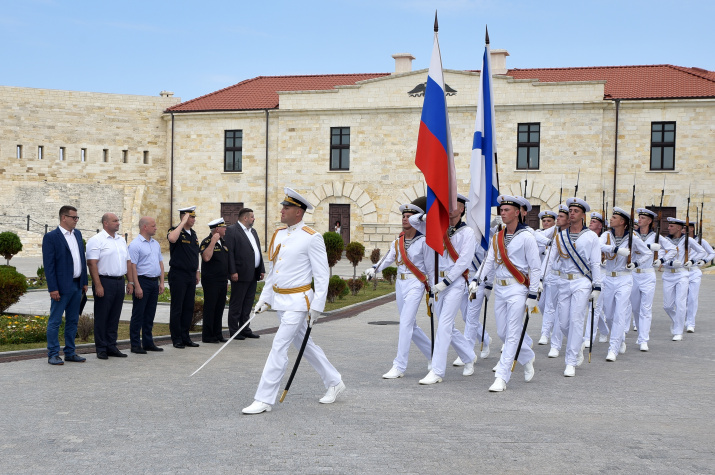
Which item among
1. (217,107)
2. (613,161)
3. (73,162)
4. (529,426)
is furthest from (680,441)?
(73,162)

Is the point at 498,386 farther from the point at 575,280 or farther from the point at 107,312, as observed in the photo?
the point at 107,312

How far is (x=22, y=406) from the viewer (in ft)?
23.3

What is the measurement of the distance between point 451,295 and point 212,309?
13.6ft

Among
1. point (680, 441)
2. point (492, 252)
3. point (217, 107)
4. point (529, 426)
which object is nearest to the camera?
point (680, 441)

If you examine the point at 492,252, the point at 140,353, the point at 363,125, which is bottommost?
the point at 140,353

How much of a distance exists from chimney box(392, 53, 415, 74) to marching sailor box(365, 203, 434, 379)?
107ft

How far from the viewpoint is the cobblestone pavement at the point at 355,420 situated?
549 cm

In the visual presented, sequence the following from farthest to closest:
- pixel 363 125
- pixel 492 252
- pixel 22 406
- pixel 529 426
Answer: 1. pixel 363 125
2. pixel 492 252
3. pixel 22 406
4. pixel 529 426

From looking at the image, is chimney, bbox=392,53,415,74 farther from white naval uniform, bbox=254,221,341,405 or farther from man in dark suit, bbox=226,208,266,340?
white naval uniform, bbox=254,221,341,405

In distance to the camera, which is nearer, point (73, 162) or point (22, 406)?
point (22, 406)

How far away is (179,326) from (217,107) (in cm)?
3267

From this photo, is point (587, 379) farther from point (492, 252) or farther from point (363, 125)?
point (363, 125)

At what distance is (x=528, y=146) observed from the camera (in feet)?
123

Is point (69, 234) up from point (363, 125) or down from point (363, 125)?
down
